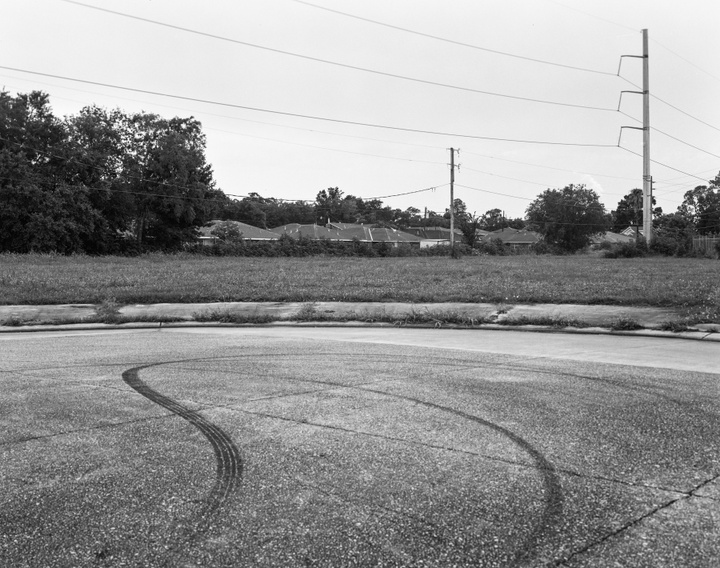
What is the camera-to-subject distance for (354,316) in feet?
50.0

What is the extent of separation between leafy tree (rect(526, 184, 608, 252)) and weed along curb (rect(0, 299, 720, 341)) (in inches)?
3219

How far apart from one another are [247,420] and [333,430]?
2.64 feet

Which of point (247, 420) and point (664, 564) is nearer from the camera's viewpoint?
point (664, 564)

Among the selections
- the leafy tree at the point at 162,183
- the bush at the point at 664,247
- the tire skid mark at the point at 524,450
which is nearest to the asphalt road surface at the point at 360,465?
the tire skid mark at the point at 524,450

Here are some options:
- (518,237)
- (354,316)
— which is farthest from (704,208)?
(354,316)

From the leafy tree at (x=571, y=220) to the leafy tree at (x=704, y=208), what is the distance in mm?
22730

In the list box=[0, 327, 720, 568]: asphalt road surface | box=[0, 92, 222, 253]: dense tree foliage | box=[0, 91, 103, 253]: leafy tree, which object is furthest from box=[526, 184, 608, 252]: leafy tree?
box=[0, 327, 720, 568]: asphalt road surface

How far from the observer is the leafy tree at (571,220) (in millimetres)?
92750

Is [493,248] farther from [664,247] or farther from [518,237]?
[518,237]

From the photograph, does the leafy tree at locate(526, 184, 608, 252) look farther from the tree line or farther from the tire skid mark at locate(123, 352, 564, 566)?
the tire skid mark at locate(123, 352, 564, 566)

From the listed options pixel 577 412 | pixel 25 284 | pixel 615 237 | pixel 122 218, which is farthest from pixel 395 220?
pixel 577 412

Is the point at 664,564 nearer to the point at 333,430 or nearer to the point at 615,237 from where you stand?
the point at 333,430

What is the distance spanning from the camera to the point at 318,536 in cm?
331

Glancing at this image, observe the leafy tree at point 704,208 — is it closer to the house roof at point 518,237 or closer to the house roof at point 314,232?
the house roof at point 518,237
